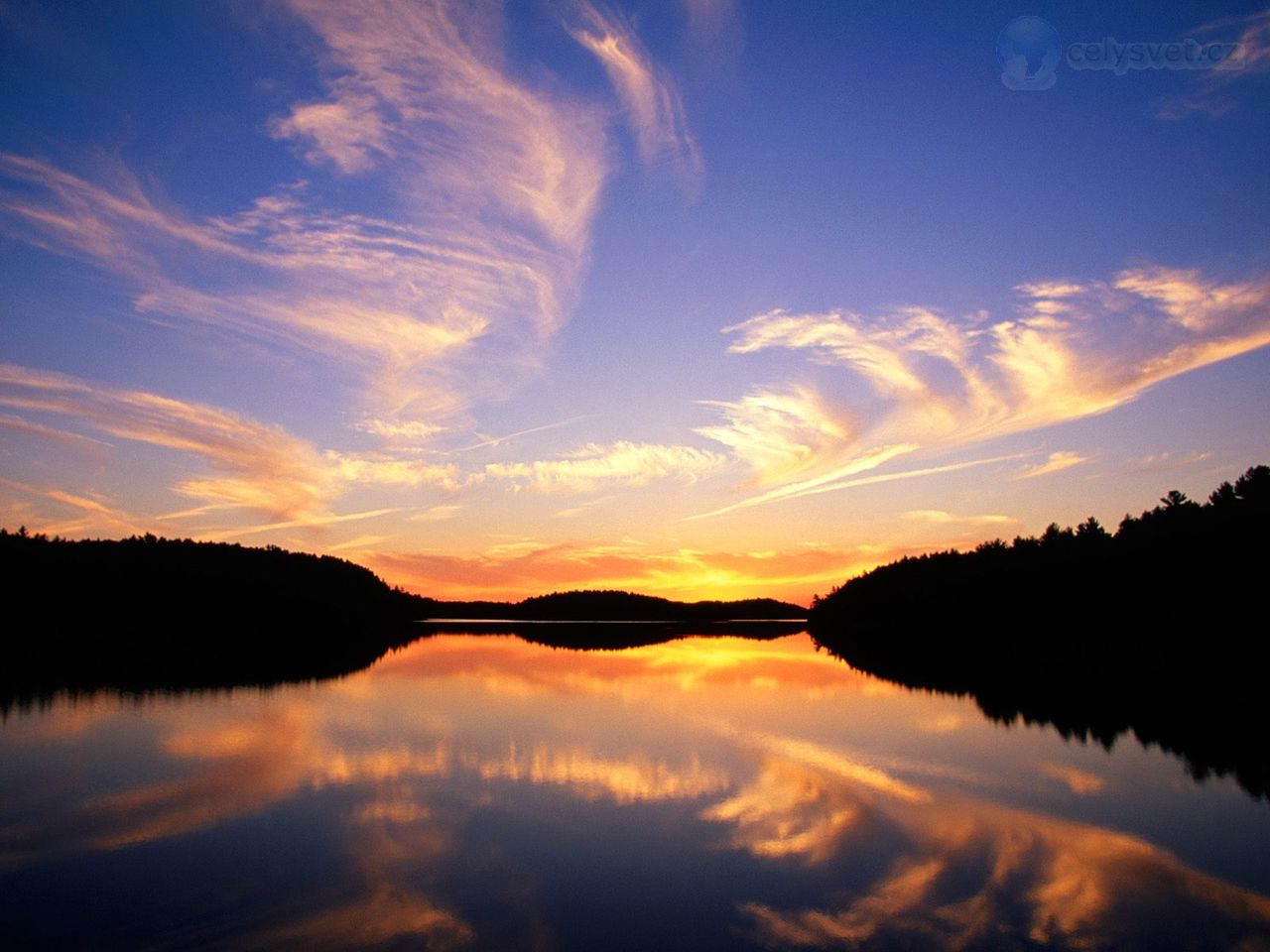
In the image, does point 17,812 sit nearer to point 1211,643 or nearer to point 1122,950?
point 1122,950

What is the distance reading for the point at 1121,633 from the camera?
61.6 metres

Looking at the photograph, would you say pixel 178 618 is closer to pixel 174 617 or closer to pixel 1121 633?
pixel 174 617

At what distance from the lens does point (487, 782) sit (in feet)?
57.5

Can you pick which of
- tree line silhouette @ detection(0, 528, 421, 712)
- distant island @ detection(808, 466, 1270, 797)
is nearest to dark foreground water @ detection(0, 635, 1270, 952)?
distant island @ detection(808, 466, 1270, 797)

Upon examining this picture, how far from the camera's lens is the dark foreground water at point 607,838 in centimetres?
963

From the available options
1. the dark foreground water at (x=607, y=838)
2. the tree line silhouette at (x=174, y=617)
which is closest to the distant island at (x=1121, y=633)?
the dark foreground water at (x=607, y=838)

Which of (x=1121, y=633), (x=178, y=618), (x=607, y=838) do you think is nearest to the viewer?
(x=607, y=838)

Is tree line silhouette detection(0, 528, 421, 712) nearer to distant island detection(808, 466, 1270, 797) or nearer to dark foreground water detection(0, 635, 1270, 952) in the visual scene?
dark foreground water detection(0, 635, 1270, 952)

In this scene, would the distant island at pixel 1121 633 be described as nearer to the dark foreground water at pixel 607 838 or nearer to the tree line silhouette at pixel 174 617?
the dark foreground water at pixel 607 838

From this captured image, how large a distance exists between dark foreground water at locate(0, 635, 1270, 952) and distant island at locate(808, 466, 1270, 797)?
3.94 m

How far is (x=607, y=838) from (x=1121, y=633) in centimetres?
6161

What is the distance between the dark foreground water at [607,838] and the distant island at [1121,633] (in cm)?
394

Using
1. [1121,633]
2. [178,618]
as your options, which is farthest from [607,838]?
[178,618]

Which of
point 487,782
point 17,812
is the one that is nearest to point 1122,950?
point 487,782
